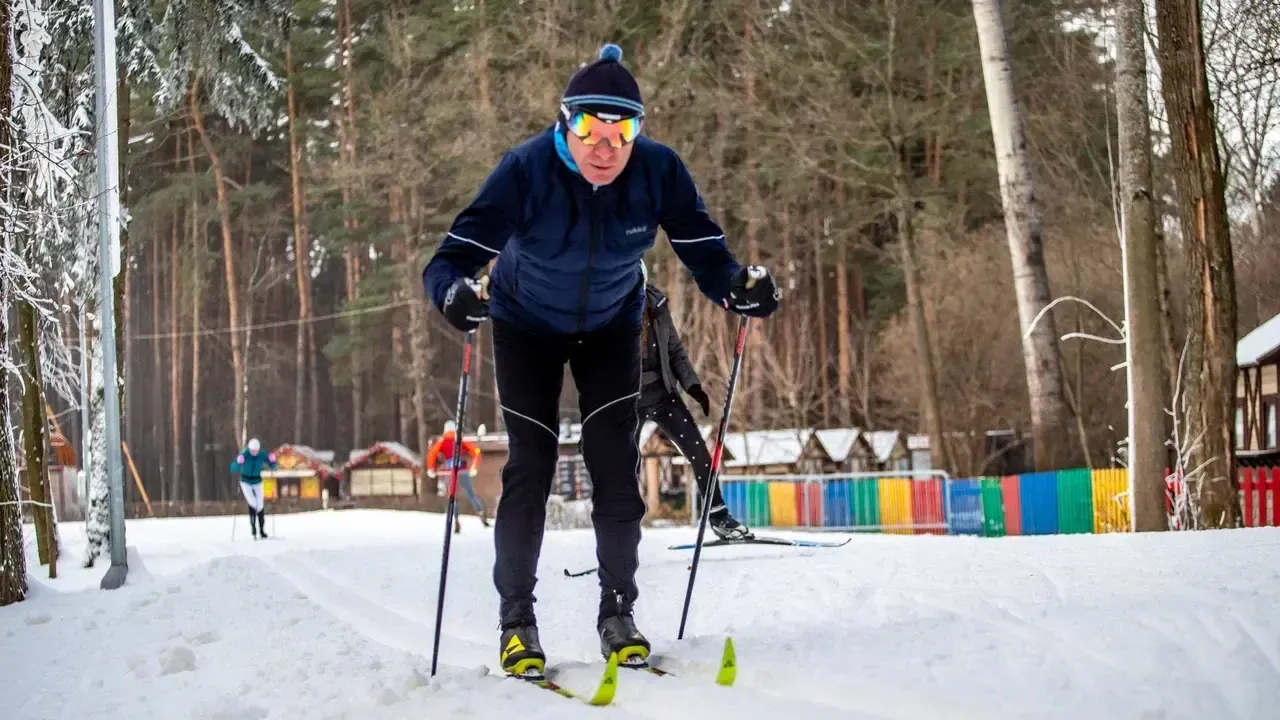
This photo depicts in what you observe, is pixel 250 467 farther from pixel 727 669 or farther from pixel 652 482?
pixel 727 669

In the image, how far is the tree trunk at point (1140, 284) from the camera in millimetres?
10250

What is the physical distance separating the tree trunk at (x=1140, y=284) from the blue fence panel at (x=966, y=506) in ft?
26.4

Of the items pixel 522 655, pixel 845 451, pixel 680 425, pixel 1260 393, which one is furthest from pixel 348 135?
pixel 522 655

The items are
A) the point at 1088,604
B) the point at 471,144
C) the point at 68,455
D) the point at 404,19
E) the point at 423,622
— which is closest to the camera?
Answer: the point at 1088,604

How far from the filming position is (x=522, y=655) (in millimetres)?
3617

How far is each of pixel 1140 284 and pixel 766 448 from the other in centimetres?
1880

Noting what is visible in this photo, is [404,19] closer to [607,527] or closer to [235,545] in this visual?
[235,545]

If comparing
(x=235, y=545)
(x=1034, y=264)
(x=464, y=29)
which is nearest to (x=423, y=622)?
(x=235, y=545)

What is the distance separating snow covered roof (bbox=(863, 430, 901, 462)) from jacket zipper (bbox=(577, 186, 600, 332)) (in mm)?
Answer: 27519

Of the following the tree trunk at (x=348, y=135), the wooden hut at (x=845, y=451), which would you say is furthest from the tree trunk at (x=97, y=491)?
the tree trunk at (x=348, y=135)

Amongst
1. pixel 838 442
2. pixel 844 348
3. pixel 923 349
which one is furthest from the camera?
pixel 844 348

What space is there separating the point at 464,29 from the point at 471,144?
15.3 feet

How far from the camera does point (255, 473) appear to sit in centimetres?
1694

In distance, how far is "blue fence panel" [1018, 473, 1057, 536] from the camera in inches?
628
